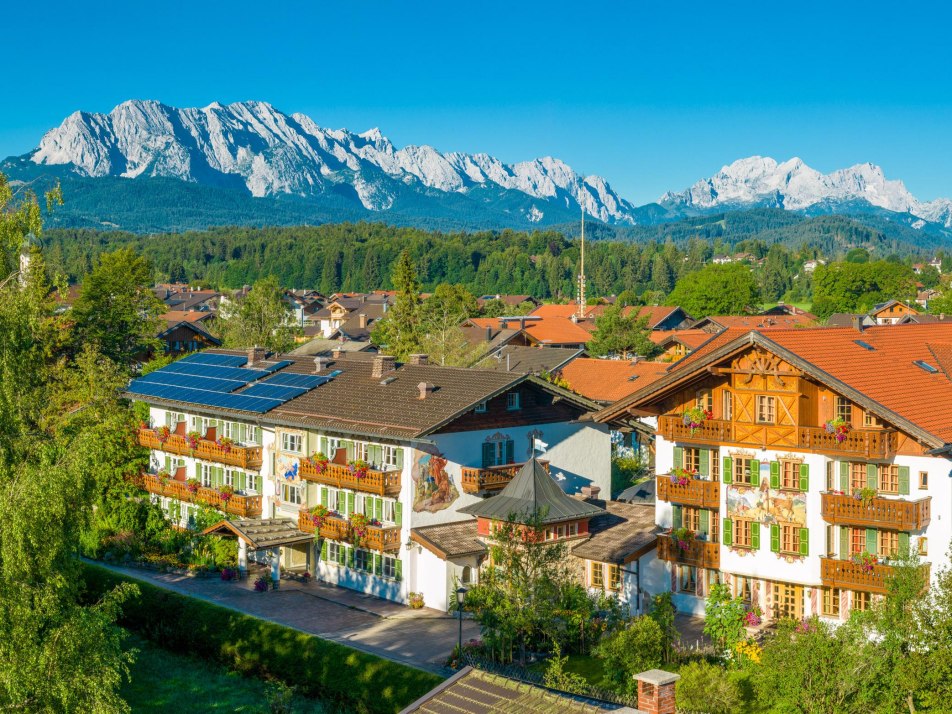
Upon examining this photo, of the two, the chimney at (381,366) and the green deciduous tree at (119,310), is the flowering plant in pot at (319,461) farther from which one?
the green deciduous tree at (119,310)

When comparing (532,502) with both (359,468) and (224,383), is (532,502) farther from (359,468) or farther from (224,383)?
(224,383)

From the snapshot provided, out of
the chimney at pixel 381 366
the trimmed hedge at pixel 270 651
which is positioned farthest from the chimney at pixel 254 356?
the trimmed hedge at pixel 270 651

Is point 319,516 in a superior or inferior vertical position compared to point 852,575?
inferior

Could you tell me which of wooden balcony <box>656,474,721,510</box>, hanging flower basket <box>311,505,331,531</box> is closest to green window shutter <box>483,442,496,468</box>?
hanging flower basket <box>311,505,331,531</box>

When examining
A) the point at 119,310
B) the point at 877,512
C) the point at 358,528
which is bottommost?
the point at 358,528

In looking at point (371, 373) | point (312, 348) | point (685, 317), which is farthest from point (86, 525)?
point (685, 317)

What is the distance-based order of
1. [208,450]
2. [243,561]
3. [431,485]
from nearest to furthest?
1. [431,485]
2. [243,561]
3. [208,450]

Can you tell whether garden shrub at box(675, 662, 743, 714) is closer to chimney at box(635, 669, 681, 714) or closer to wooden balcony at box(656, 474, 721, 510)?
chimney at box(635, 669, 681, 714)

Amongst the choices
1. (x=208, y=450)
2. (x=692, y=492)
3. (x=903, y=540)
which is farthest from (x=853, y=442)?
(x=208, y=450)
